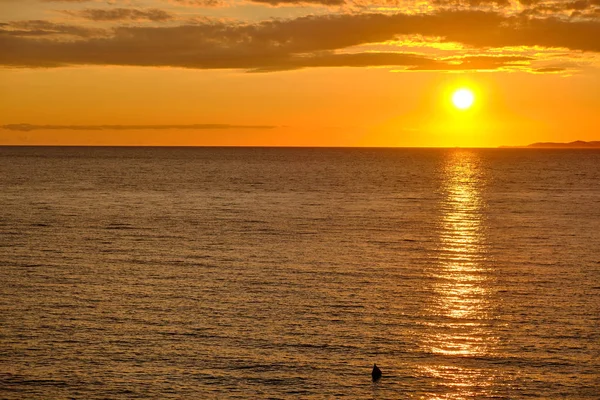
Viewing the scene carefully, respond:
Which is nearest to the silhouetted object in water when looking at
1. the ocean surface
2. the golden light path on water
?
the ocean surface

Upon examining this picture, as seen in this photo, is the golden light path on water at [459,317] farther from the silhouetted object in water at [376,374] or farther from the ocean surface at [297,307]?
the silhouetted object in water at [376,374]

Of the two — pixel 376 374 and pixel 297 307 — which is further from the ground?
pixel 297 307

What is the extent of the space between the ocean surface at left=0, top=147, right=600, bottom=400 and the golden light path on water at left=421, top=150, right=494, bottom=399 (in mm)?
128

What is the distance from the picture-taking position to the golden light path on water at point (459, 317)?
33219 millimetres

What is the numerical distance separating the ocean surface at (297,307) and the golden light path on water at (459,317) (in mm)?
128

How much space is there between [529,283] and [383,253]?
1536 centimetres

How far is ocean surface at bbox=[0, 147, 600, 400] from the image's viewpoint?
3281 centimetres

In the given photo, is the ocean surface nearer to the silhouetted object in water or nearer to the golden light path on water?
the golden light path on water

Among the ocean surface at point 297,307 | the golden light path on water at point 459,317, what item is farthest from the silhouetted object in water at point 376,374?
the golden light path on water at point 459,317

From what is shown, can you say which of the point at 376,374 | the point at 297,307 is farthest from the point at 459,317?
the point at 376,374

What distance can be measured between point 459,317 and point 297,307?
937cm

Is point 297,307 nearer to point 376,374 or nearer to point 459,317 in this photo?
point 459,317

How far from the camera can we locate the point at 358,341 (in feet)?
124

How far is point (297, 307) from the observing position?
1729 inches
